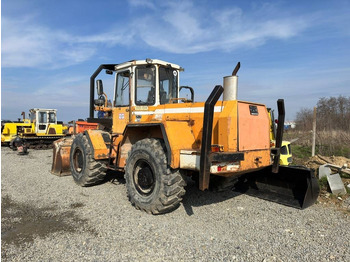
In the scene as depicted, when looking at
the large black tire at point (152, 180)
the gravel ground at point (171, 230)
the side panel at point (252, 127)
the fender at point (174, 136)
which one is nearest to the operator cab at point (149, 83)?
the fender at point (174, 136)

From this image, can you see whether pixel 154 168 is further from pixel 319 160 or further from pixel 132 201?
pixel 319 160

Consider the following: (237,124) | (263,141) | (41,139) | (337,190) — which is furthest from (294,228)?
(41,139)

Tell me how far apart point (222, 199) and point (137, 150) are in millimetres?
2045

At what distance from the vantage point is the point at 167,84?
5.81 meters

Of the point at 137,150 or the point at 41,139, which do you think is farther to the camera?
the point at 41,139

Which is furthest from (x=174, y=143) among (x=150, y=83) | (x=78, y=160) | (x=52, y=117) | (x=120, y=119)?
(x=52, y=117)

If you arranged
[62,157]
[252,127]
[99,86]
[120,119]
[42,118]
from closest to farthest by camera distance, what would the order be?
[252,127] → [99,86] → [120,119] → [62,157] → [42,118]

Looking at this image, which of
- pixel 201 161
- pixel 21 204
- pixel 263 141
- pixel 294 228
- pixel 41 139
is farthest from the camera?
pixel 41 139

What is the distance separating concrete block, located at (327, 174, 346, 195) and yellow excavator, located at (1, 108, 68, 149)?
15.7 m

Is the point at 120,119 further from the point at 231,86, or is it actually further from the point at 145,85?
the point at 231,86

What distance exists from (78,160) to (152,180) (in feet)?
10.0

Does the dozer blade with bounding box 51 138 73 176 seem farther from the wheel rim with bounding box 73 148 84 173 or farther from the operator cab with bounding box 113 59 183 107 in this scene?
the operator cab with bounding box 113 59 183 107

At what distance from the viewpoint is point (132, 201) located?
194 inches

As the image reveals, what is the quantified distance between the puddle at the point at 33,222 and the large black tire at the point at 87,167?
112 cm
